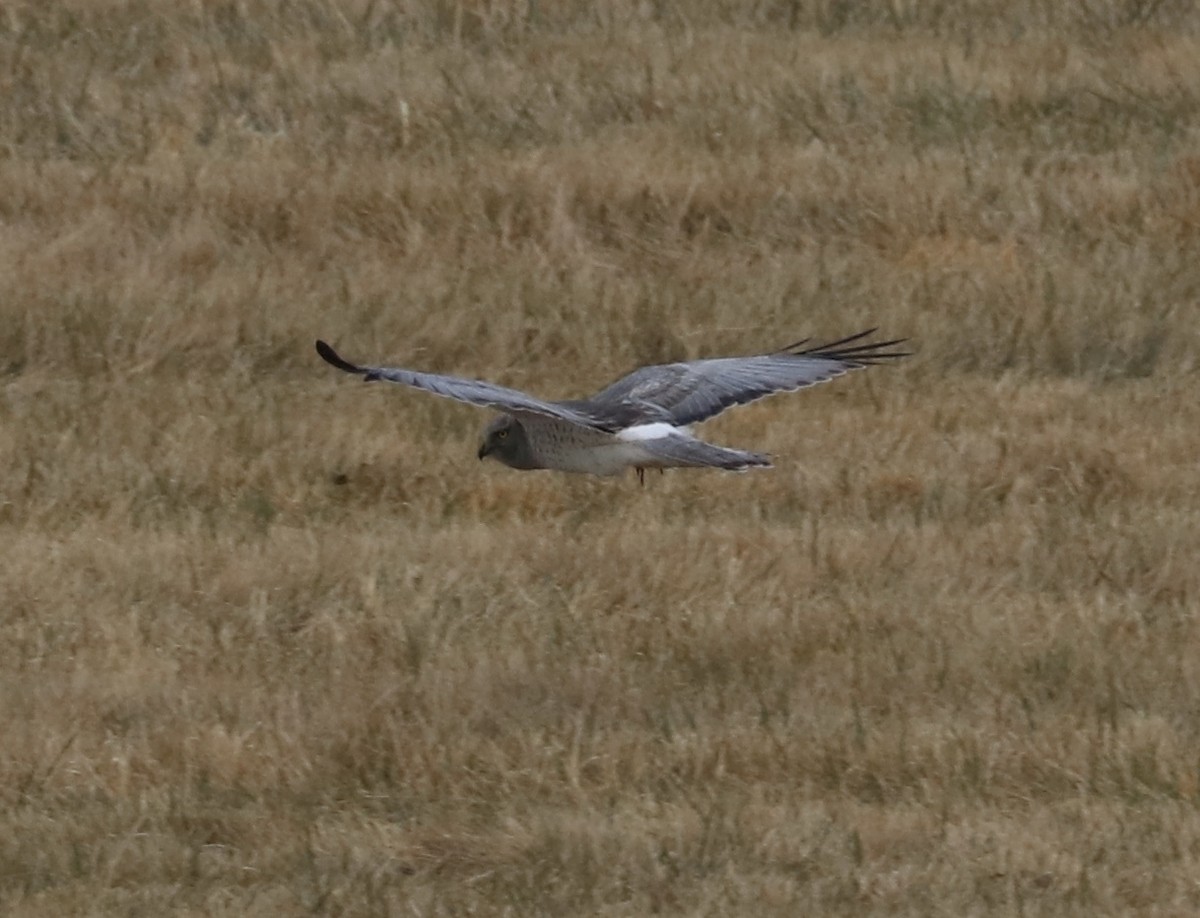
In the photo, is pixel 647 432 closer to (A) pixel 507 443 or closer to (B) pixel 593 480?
(A) pixel 507 443

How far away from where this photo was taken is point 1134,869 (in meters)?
5.25

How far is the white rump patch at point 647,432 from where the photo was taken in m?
6.93

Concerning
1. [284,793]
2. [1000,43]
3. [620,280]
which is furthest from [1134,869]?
[1000,43]

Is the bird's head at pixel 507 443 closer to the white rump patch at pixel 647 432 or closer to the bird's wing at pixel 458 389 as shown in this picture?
the white rump patch at pixel 647 432

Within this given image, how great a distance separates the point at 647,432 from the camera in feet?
22.8

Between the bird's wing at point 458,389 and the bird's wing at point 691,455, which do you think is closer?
the bird's wing at point 458,389

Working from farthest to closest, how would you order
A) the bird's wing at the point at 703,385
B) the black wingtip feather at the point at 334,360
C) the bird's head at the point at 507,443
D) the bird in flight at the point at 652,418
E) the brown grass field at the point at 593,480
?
the bird's head at the point at 507,443 → the bird's wing at the point at 703,385 → the bird in flight at the point at 652,418 → the black wingtip feather at the point at 334,360 → the brown grass field at the point at 593,480

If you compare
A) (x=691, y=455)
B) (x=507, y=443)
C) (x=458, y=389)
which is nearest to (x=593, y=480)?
(x=507, y=443)

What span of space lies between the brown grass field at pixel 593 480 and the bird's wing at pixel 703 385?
0.39m

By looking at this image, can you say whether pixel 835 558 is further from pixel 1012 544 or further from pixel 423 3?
pixel 423 3

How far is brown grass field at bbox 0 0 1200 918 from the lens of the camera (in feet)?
17.9

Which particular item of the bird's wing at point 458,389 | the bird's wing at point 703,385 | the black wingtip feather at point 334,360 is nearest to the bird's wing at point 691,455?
the bird's wing at point 703,385

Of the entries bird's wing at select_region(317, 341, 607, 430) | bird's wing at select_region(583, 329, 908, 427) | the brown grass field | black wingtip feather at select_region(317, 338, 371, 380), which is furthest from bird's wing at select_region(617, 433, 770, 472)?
black wingtip feather at select_region(317, 338, 371, 380)

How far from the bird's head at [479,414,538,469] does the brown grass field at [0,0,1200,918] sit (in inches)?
10.1
